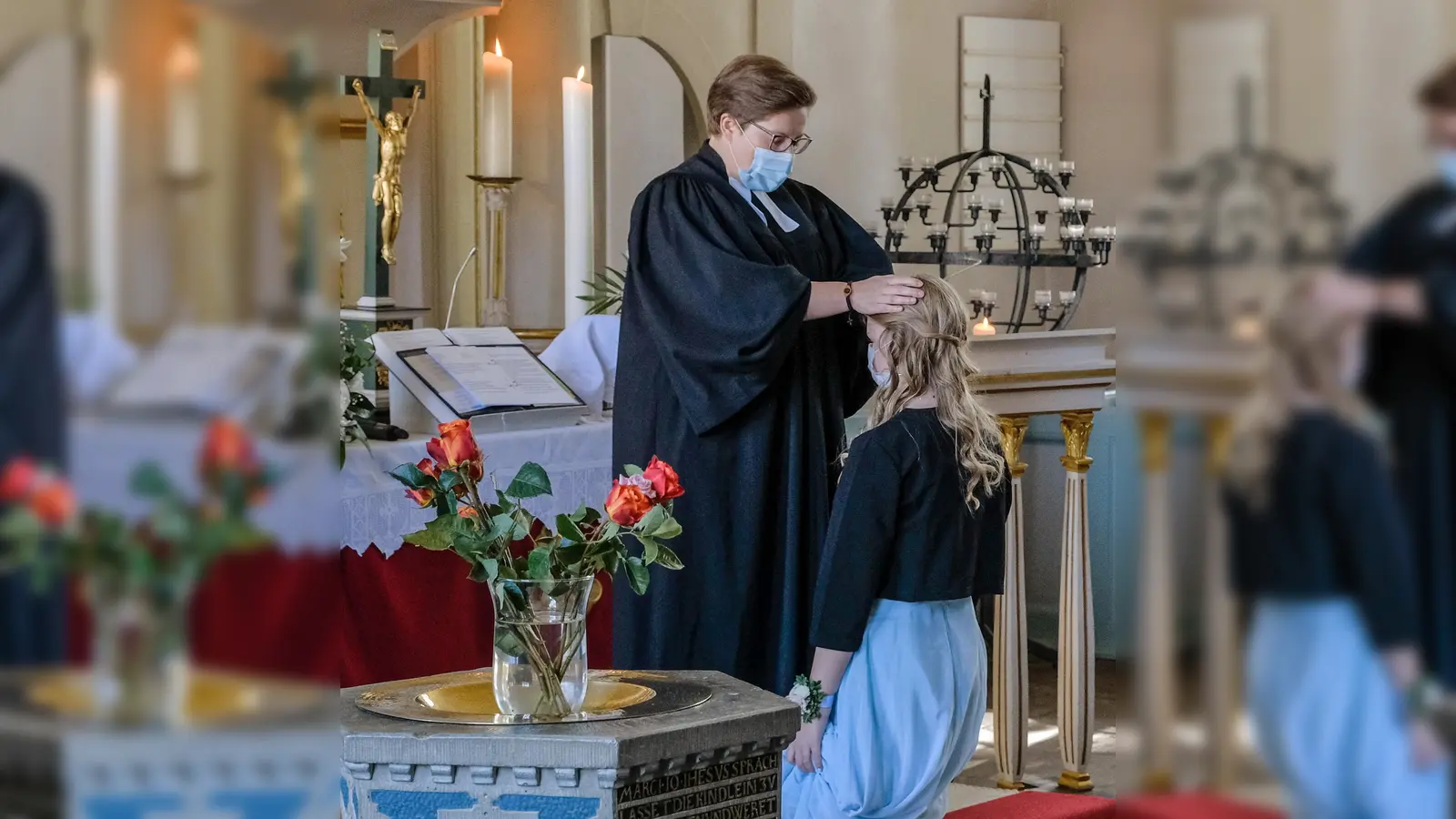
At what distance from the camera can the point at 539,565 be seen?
1721mm

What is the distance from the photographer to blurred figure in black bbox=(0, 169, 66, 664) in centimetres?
37

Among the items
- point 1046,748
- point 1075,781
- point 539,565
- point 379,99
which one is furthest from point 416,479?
point 1046,748

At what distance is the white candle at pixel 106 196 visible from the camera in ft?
1.26

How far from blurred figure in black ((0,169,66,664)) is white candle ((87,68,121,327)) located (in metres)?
0.01

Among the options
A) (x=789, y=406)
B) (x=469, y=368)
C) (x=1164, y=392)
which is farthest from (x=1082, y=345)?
(x=1164, y=392)

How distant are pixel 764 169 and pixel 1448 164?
2.43 metres

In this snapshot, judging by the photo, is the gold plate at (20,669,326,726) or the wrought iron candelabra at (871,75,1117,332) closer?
the gold plate at (20,669,326,726)

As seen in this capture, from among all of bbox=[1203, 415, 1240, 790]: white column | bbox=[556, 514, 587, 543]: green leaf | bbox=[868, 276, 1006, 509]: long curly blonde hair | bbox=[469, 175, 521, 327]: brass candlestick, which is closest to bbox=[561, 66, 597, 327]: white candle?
bbox=[469, 175, 521, 327]: brass candlestick

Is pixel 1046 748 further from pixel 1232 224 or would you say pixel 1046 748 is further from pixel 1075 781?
pixel 1232 224

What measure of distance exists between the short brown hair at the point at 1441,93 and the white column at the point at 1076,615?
9.83 feet

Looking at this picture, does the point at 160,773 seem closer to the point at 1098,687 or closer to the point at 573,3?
the point at 1098,687

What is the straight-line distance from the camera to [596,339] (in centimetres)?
344

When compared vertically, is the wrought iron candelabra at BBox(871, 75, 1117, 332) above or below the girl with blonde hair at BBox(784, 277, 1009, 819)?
above

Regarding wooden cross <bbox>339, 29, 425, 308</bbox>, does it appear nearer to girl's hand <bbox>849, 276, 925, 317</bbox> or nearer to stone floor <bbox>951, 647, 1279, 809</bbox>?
girl's hand <bbox>849, 276, 925, 317</bbox>
